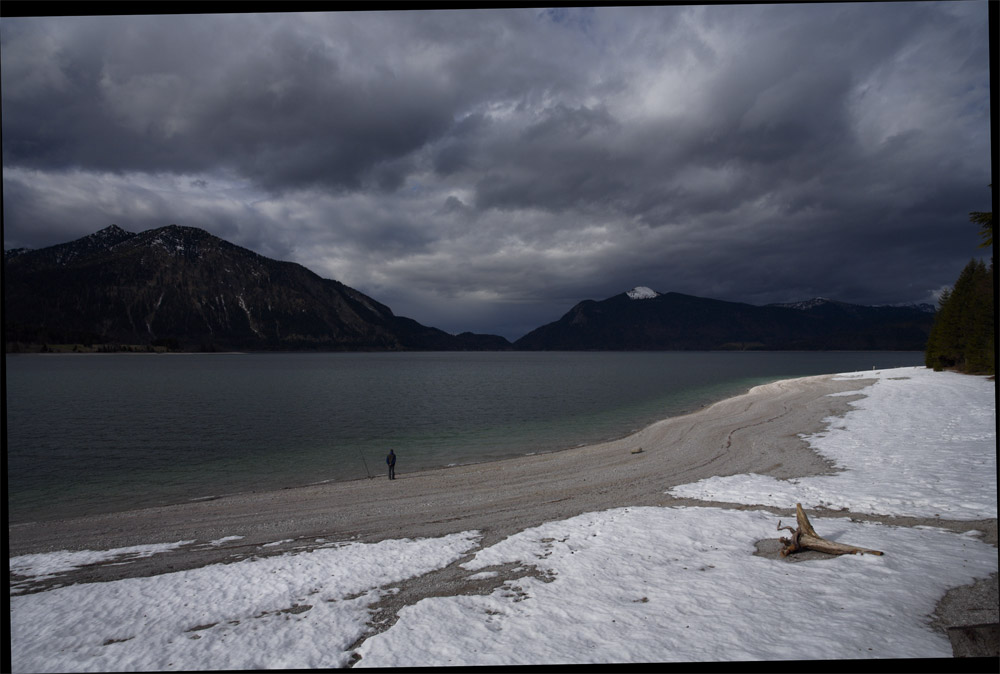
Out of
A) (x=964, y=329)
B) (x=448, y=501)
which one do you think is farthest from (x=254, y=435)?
(x=964, y=329)

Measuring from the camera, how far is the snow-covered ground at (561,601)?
572 cm

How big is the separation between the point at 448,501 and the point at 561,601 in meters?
8.33

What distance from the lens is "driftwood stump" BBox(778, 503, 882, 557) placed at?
27.2ft

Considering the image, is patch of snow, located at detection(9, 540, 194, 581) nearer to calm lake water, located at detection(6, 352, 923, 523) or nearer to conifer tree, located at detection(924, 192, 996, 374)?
calm lake water, located at detection(6, 352, 923, 523)

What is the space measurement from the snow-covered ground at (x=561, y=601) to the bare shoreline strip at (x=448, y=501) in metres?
1.23

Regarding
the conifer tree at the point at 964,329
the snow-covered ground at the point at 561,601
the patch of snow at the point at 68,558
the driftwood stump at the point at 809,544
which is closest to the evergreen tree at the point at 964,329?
the conifer tree at the point at 964,329

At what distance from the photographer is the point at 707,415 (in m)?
34.7

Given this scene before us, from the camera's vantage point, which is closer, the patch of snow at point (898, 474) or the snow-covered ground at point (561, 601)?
the snow-covered ground at point (561, 601)

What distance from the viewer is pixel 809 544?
28.2 feet

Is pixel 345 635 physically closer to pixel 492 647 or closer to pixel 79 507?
pixel 492 647

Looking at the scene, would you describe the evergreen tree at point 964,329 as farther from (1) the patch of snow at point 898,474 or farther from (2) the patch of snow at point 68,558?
(2) the patch of snow at point 68,558

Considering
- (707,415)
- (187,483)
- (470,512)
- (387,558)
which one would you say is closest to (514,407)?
(707,415)

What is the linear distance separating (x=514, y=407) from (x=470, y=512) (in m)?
33.8

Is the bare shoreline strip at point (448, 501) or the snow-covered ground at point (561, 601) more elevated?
the snow-covered ground at point (561, 601)
